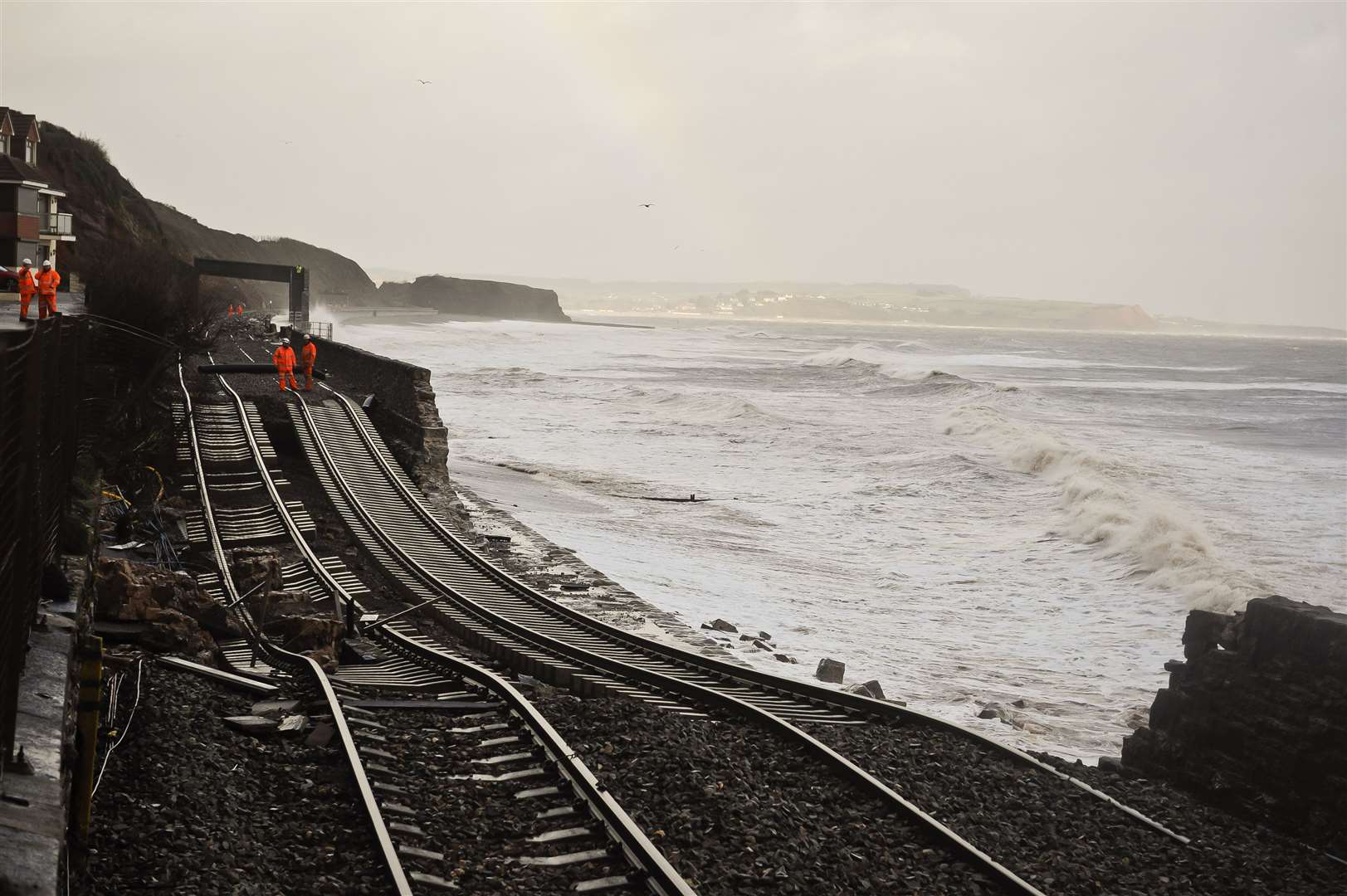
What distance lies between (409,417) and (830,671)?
1238 centimetres

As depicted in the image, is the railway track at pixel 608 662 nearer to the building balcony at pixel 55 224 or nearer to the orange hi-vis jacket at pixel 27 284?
the orange hi-vis jacket at pixel 27 284

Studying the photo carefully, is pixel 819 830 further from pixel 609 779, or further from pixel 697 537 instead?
pixel 697 537

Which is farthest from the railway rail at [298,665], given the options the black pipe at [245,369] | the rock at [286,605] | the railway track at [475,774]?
the black pipe at [245,369]

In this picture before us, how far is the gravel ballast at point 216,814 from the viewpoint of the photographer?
6.02 m

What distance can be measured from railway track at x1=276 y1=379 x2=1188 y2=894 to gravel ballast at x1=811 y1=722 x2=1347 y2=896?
8 cm

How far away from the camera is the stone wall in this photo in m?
9.54

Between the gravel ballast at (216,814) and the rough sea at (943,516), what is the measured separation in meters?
7.70

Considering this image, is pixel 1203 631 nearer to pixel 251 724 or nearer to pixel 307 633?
pixel 251 724

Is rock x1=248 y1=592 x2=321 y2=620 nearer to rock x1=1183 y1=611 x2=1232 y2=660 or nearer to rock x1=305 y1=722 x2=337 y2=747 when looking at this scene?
rock x1=305 y1=722 x2=337 y2=747

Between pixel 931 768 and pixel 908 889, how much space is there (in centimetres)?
226

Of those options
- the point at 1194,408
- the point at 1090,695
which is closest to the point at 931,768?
the point at 1090,695

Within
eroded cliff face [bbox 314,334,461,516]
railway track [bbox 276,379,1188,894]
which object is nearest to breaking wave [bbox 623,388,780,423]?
eroded cliff face [bbox 314,334,461,516]

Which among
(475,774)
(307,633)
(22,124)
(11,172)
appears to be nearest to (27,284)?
(307,633)

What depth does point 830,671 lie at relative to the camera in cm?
1408
